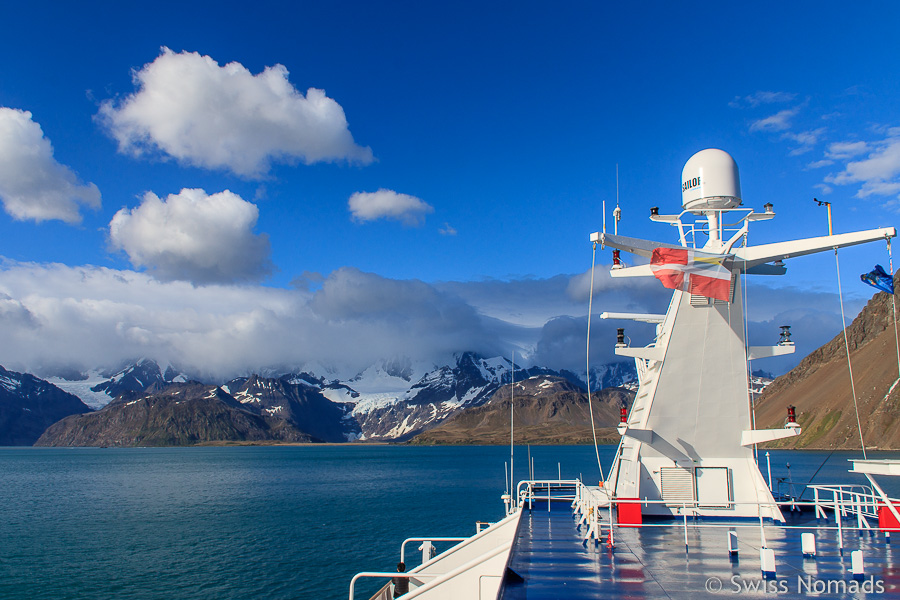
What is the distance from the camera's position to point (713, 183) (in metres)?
26.6

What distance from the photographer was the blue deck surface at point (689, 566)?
45.4 feet

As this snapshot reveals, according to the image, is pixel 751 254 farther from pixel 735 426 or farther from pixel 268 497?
pixel 268 497

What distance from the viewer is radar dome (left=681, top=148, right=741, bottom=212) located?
26609mm

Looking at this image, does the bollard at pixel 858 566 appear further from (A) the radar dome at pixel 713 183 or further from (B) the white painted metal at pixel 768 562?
(A) the radar dome at pixel 713 183

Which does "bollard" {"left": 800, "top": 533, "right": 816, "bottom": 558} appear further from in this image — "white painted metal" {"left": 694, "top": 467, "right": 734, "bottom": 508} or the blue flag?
the blue flag

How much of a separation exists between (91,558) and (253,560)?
41.5 ft

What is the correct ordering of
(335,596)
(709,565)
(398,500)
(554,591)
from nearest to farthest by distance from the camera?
(554,591), (709,565), (335,596), (398,500)

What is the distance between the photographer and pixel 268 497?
95.5 meters

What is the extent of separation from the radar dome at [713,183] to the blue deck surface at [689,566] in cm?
1302

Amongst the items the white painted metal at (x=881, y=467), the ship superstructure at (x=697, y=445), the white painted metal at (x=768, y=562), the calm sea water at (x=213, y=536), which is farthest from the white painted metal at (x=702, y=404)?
the calm sea water at (x=213, y=536)

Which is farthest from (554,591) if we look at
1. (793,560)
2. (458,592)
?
(793,560)

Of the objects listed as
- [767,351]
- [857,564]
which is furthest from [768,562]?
[767,351]

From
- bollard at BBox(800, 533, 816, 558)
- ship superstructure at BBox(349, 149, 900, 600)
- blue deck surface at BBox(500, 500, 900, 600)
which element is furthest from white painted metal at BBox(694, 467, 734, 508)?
bollard at BBox(800, 533, 816, 558)

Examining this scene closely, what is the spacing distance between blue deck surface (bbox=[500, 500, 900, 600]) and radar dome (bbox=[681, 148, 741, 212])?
13.0 meters
